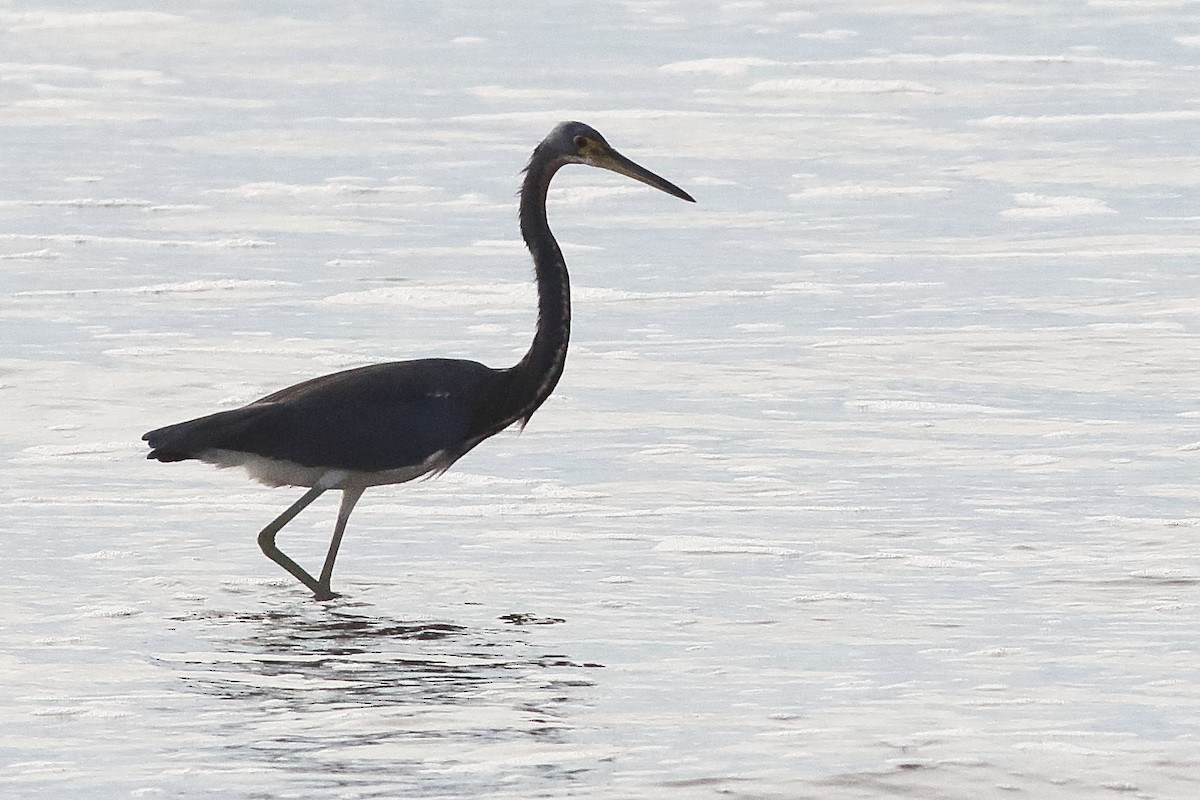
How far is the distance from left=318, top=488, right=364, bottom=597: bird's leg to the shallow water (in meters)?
0.10

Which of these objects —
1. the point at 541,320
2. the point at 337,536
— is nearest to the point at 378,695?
the point at 337,536

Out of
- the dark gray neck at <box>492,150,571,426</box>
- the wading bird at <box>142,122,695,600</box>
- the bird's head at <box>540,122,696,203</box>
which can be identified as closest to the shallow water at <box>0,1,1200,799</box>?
the wading bird at <box>142,122,695,600</box>

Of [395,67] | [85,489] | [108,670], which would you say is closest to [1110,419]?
[85,489]

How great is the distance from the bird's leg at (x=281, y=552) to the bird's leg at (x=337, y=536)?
0.03 metres

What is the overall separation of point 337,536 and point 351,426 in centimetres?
42

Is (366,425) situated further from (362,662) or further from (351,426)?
(362,662)

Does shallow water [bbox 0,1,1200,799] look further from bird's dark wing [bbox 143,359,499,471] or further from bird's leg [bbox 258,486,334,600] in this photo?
bird's dark wing [bbox 143,359,499,471]

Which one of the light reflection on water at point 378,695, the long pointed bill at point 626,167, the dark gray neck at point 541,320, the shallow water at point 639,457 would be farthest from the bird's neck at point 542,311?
the light reflection on water at point 378,695

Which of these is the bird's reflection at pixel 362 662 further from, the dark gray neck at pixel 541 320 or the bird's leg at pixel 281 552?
the dark gray neck at pixel 541 320

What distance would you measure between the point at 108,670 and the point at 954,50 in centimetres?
2440

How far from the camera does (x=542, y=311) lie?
33.8ft

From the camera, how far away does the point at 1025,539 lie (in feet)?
33.6

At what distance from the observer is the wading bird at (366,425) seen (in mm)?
9836

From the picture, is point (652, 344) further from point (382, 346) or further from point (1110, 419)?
point (1110, 419)
